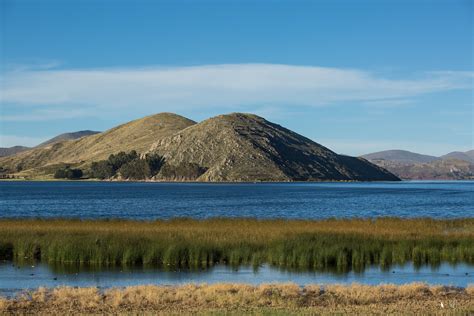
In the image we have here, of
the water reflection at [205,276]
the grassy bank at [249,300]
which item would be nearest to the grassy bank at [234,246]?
the water reflection at [205,276]

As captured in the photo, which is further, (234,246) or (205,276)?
(234,246)

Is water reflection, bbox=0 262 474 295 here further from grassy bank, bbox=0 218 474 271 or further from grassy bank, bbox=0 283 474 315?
grassy bank, bbox=0 283 474 315

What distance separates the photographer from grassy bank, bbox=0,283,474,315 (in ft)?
86.6

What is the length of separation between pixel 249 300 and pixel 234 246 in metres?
16.4

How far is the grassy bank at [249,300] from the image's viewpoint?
26.4 m

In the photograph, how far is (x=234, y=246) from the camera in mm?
45000

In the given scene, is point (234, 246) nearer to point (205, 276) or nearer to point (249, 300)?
point (205, 276)

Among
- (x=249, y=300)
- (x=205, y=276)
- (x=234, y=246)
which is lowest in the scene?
(x=205, y=276)

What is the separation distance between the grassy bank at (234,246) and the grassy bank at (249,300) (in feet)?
34.8

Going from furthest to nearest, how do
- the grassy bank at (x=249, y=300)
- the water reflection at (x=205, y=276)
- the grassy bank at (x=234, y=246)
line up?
the grassy bank at (x=234, y=246) < the water reflection at (x=205, y=276) < the grassy bank at (x=249, y=300)

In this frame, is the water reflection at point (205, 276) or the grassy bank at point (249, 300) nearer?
the grassy bank at point (249, 300)

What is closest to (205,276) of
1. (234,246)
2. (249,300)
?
(234,246)

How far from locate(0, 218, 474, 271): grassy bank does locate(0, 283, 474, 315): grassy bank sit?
10597mm

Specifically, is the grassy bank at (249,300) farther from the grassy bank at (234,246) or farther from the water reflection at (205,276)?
the grassy bank at (234,246)
